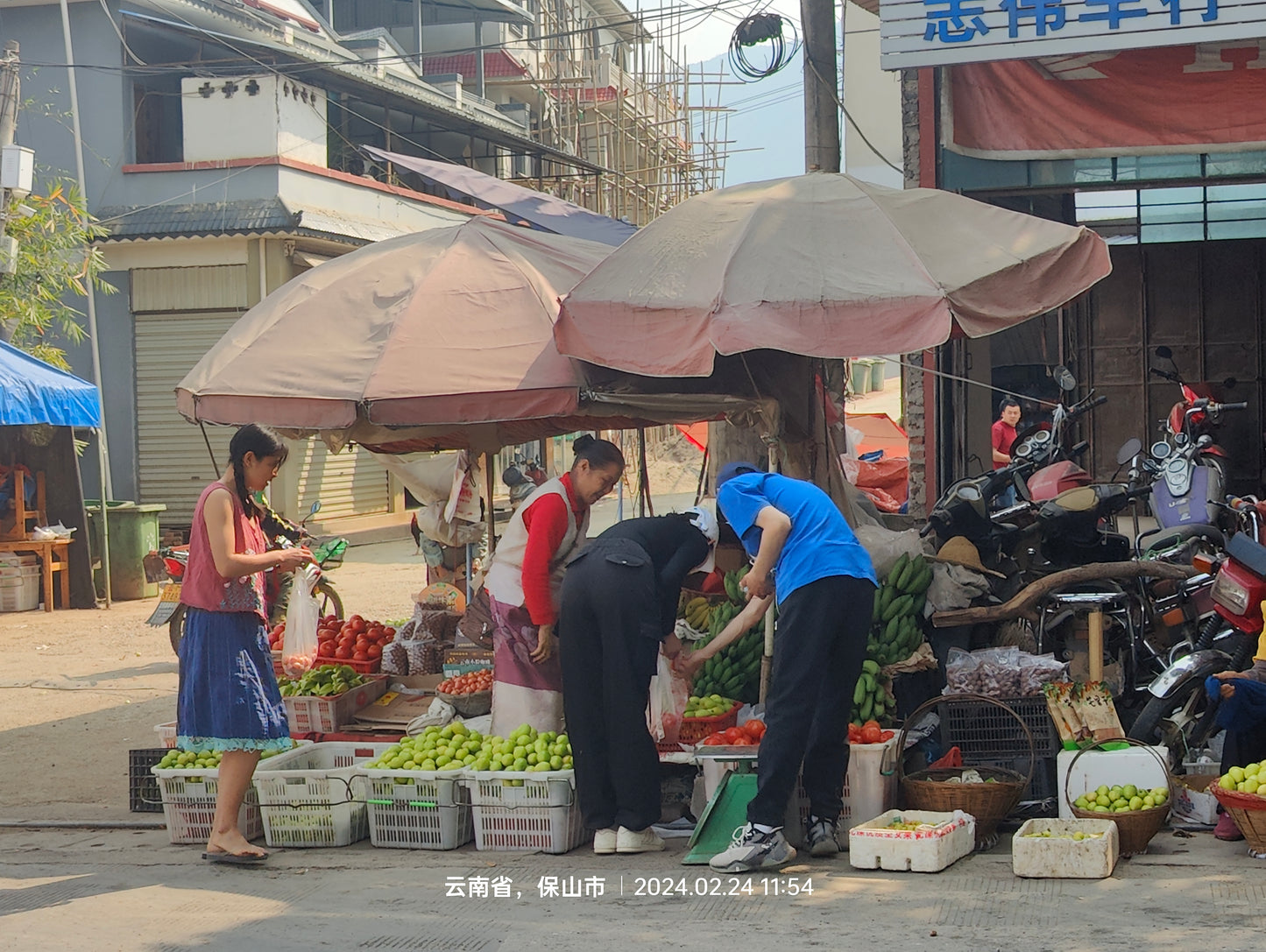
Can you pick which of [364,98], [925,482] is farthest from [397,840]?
[364,98]

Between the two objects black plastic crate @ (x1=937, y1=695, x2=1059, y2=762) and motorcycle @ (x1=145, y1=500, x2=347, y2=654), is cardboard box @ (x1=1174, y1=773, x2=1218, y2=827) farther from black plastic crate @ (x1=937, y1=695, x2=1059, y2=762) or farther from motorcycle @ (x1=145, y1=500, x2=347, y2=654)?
motorcycle @ (x1=145, y1=500, x2=347, y2=654)

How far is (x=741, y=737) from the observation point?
21.2ft

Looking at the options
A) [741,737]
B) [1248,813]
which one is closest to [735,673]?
[741,737]

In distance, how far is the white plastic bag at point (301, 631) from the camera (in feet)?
23.8

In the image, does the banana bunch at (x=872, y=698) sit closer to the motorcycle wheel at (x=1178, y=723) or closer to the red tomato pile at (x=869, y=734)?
the red tomato pile at (x=869, y=734)

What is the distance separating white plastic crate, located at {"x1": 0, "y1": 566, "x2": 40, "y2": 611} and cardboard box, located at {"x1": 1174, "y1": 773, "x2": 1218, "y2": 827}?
12.1 metres

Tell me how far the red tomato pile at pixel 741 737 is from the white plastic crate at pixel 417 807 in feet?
3.75

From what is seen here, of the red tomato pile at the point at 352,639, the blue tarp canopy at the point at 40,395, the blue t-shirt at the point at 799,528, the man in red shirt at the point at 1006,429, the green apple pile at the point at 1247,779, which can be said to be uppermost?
the blue tarp canopy at the point at 40,395

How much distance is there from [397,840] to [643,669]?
1398 millimetres

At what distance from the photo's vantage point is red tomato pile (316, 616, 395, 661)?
8.33 m

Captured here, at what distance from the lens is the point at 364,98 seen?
2194 centimetres

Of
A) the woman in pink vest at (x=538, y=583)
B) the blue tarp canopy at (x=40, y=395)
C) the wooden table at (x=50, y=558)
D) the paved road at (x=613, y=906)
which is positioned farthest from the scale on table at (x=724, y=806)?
the wooden table at (x=50, y=558)

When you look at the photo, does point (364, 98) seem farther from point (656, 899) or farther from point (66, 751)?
point (656, 899)

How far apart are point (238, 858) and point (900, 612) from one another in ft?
10.9
